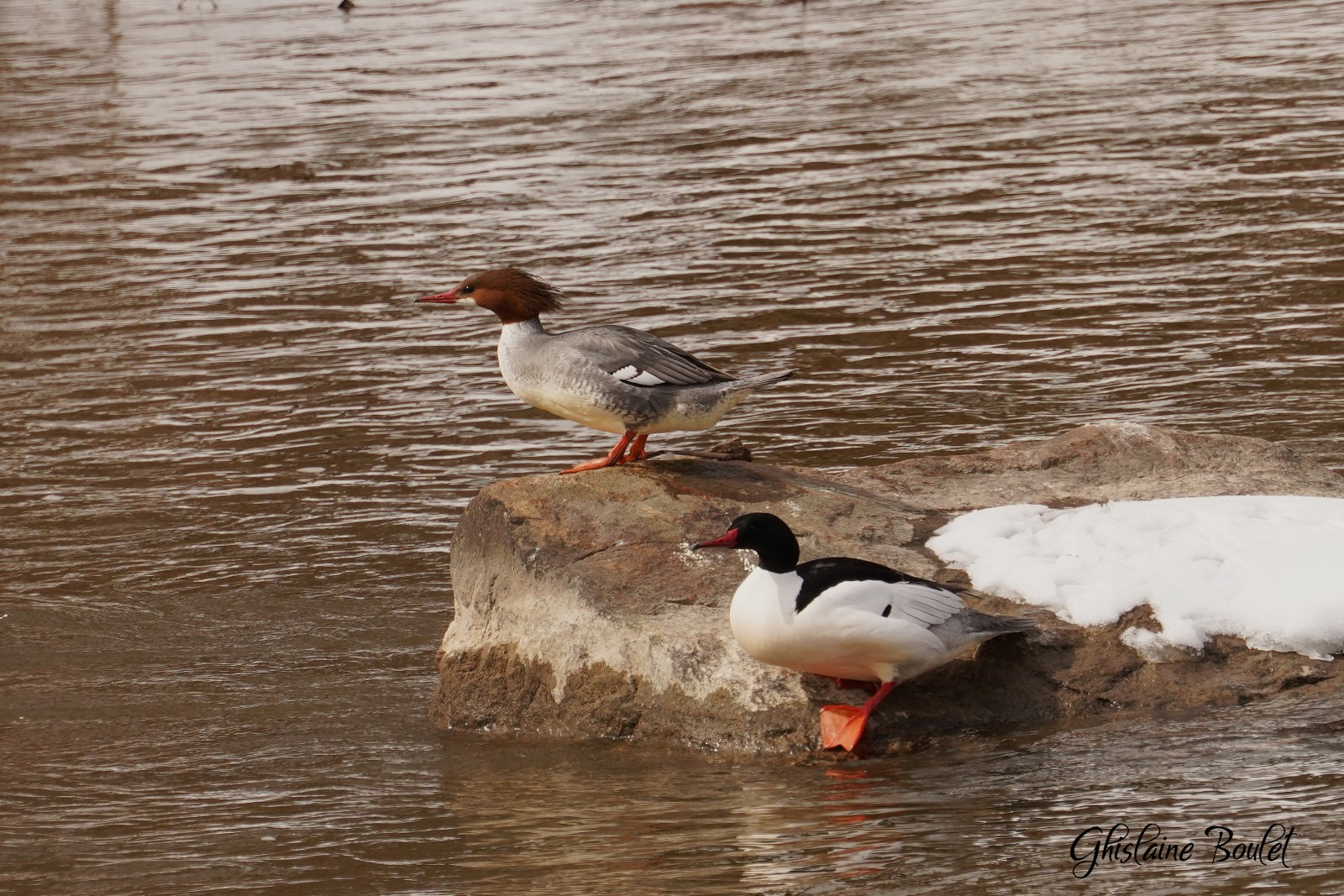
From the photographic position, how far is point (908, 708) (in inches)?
236

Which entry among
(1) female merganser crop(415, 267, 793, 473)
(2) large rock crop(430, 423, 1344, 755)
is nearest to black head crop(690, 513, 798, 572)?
(2) large rock crop(430, 423, 1344, 755)

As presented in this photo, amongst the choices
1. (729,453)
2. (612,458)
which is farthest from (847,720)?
(729,453)

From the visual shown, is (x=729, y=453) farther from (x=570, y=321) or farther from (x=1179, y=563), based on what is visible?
(x=570, y=321)

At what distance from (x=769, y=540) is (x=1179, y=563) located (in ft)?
5.52

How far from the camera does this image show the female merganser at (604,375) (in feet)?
21.5

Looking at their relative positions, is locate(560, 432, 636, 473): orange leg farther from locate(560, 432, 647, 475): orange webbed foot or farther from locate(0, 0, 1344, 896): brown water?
locate(0, 0, 1344, 896): brown water

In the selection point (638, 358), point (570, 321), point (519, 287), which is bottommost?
point (570, 321)

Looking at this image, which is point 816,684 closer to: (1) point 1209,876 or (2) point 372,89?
(1) point 1209,876

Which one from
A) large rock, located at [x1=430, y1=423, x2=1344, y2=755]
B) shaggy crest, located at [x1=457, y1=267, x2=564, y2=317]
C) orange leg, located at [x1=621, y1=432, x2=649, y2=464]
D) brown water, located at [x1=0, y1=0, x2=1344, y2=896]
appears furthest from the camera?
orange leg, located at [x1=621, y1=432, x2=649, y2=464]

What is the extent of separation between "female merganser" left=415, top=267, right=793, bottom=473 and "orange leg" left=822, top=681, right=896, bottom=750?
4.40ft

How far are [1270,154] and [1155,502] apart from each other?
9.75 meters

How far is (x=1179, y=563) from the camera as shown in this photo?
6227 millimetres

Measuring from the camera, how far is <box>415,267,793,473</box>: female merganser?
258 inches

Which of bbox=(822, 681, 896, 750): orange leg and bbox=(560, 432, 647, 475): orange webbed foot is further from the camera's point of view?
bbox=(560, 432, 647, 475): orange webbed foot
